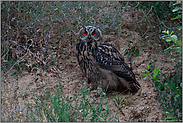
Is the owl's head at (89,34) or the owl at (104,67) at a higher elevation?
the owl's head at (89,34)

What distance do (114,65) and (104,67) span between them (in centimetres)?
19

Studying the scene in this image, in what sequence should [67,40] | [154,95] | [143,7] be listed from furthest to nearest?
1. [143,7]
2. [67,40]
3. [154,95]

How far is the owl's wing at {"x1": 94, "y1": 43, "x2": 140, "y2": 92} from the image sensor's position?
136 inches

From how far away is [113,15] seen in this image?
4.43 m

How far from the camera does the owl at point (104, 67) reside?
3.47 meters

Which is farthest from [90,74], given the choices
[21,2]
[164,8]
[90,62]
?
[164,8]

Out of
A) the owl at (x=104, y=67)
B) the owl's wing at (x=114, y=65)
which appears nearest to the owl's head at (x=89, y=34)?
the owl at (x=104, y=67)

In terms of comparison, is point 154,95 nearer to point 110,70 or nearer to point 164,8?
point 110,70

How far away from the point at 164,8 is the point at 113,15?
1.23m

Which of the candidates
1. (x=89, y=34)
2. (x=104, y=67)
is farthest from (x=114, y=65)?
(x=89, y=34)

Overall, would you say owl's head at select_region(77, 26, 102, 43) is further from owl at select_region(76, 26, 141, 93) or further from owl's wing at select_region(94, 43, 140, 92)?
owl's wing at select_region(94, 43, 140, 92)

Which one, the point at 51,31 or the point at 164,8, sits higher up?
the point at 164,8

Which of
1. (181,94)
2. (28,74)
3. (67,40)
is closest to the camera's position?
(181,94)

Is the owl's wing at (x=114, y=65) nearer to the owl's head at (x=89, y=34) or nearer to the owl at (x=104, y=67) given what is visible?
the owl at (x=104, y=67)
